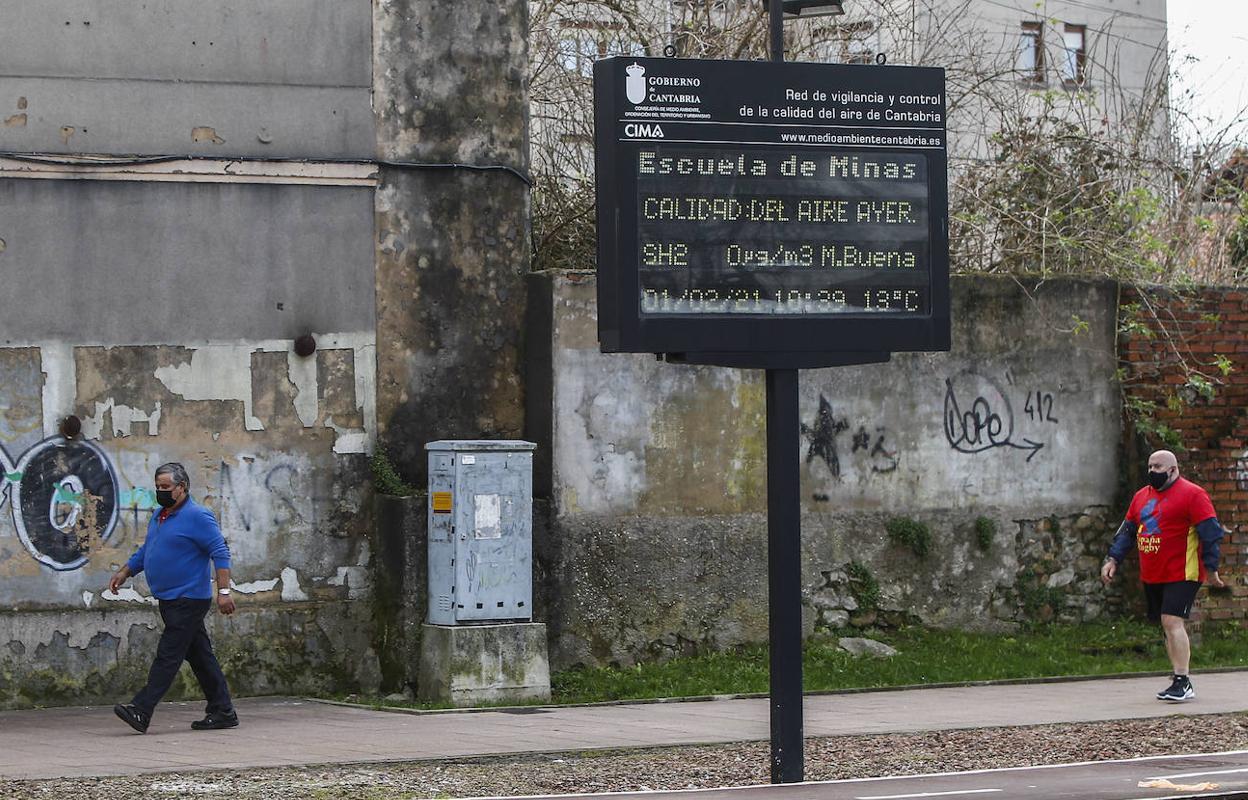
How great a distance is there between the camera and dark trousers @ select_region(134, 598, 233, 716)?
38.3 ft

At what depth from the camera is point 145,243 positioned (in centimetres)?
1341

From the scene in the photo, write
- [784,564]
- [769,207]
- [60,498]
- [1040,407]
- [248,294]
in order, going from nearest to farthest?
[769,207], [784,564], [60,498], [248,294], [1040,407]

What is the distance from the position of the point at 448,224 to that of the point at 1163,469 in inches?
218

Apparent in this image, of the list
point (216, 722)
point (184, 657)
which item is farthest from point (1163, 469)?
point (184, 657)

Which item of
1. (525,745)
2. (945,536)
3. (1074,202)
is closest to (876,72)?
(525,745)

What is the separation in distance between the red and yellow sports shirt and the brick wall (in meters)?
2.74

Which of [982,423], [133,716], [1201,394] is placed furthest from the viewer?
[1201,394]

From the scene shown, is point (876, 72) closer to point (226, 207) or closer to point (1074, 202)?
point (226, 207)

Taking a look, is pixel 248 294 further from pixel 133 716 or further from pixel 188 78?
pixel 133 716

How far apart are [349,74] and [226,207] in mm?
1376

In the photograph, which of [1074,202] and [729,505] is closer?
[729,505]

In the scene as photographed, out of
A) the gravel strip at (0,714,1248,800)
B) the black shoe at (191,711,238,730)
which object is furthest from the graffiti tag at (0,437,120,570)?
the gravel strip at (0,714,1248,800)

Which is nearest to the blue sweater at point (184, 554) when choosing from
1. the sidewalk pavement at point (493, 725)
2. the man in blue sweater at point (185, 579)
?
the man in blue sweater at point (185, 579)

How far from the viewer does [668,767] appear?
10.4m
